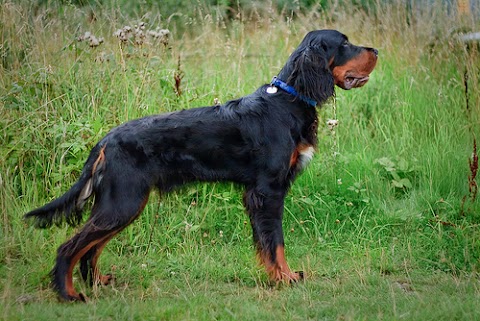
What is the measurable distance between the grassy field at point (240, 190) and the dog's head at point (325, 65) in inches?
33.8

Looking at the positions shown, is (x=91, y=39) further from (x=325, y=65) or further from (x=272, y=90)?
(x=325, y=65)

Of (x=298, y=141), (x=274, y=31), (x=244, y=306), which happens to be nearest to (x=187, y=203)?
(x=298, y=141)

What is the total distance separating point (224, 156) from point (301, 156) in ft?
1.57

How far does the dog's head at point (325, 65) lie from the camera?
4.20m

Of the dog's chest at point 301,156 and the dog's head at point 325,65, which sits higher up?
the dog's head at point 325,65

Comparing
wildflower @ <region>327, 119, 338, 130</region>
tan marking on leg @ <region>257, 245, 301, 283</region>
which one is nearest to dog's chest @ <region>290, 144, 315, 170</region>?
tan marking on leg @ <region>257, 245, 301, 283</region>

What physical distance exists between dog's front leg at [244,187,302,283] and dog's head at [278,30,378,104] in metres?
0.68

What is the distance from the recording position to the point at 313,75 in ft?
13.8

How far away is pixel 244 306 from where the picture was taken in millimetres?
3611

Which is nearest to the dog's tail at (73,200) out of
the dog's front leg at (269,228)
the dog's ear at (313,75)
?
the dog's front leg at (269,228)

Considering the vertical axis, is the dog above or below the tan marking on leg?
above

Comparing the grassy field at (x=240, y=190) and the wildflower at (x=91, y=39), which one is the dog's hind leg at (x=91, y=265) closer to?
the grassy field at (x=240, y=190)

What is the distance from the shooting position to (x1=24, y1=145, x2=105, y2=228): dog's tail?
3.93m

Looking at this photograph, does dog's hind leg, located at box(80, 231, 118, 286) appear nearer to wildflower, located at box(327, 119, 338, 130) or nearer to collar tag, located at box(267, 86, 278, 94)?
collar tag, located at box(267, 86, 278, 94)
